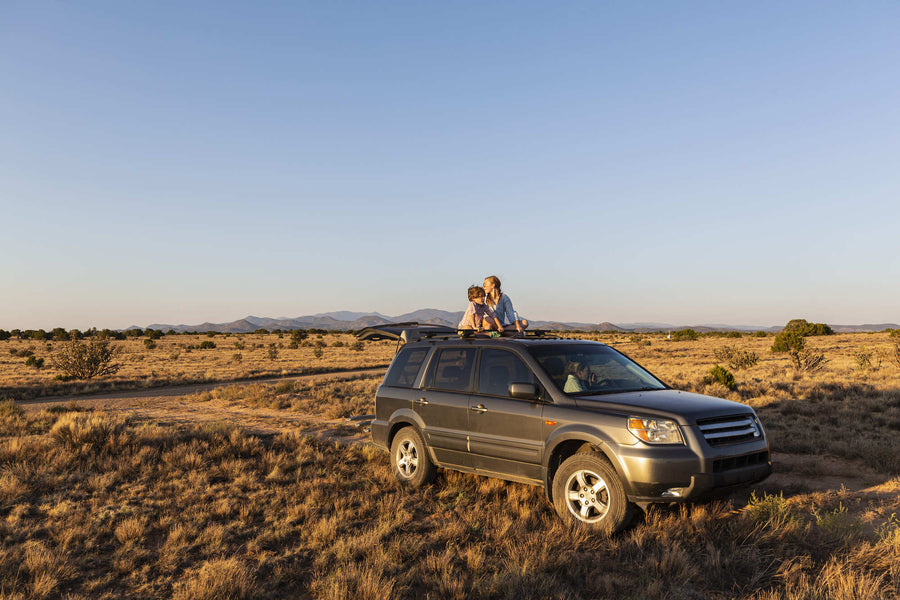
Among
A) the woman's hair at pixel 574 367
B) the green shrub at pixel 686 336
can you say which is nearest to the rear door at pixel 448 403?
the woman's hair at pixel 574 367

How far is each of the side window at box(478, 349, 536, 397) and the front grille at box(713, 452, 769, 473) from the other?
6.72 ft

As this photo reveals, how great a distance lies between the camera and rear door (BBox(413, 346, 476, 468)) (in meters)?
7.07

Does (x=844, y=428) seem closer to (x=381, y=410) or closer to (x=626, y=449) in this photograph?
(x=626, y=449)

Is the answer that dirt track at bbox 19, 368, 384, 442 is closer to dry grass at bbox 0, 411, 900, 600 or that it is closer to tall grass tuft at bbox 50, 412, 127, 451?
tall grass tuft at bbox 50, 412, 127, 451

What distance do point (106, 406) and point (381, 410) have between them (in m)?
14.4

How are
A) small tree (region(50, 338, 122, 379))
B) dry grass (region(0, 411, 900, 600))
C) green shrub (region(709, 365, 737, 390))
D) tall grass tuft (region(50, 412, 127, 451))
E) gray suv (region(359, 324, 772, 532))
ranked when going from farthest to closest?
small tree (region(50, 338, 122, 379))
green shrub (region(709, 365, 737, 390))
tall grass tuft (region(50, 412, 127, 451))
gray suv (region(359, 324, 772, 532))
dry grass (region(0, 411, 900, 600))

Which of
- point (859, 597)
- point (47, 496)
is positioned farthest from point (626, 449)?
point (47, 496)

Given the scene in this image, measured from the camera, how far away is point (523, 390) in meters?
6.07

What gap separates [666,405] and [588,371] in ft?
3.83

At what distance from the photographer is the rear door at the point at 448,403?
7.07 meters

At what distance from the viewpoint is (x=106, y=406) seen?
725 inches

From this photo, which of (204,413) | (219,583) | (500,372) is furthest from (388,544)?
(204,413)

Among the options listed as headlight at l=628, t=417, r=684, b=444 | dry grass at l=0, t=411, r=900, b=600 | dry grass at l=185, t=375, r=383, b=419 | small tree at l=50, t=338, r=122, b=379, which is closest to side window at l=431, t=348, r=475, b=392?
dry grass at l=0, t=411, r=900, b=600

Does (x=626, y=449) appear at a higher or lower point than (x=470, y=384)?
lower
